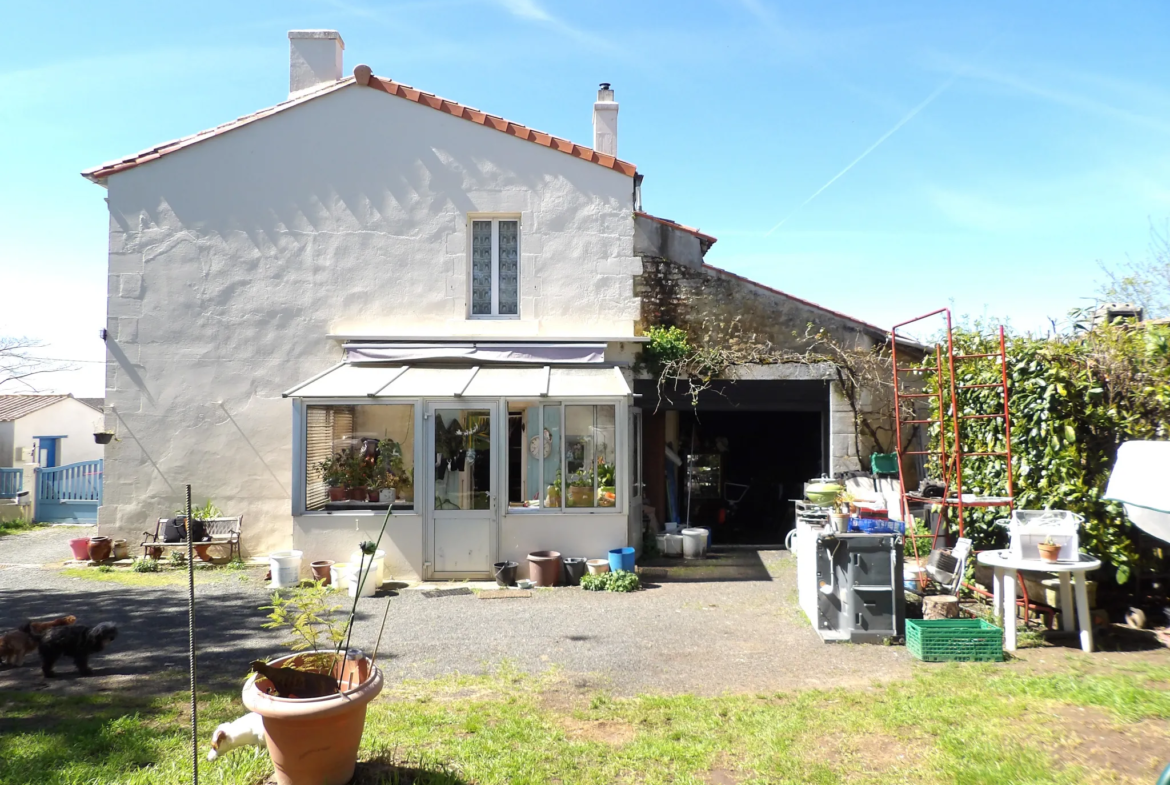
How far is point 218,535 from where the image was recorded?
989cm

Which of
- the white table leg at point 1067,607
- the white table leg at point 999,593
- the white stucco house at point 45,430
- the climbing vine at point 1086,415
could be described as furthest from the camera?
the white stucco house at point 45,430

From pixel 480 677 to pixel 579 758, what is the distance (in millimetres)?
1619

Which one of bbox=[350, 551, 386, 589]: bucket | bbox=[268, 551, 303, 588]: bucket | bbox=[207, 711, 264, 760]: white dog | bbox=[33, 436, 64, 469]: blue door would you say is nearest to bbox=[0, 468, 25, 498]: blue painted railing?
bbox=[33, 436, 64, 469]: blue door

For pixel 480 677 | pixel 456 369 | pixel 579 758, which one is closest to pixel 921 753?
pixel 579 758

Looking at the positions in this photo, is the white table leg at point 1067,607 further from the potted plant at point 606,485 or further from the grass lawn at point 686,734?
the potted plant at point 606,485

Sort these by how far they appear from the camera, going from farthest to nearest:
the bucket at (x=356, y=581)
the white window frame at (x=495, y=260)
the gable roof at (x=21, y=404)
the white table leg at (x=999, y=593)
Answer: the gable roof at (x=21, y=404) → the white window frame at (x=495, y=260) → the bucket at (x=356, y=581) → the white table leg at (x=999, y=593)

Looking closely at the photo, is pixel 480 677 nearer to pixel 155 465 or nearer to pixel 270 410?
pixel 270 410

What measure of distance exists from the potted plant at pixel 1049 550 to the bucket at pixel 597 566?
14.8 ft

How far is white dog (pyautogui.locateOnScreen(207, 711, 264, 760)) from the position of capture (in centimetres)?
390

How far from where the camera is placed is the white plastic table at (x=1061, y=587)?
5832 mm

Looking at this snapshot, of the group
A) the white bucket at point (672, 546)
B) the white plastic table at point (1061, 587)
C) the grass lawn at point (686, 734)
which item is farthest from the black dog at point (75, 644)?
Answer: the white plastic table at point (1061, 587)

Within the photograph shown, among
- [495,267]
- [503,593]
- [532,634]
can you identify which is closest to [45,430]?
[495,267]

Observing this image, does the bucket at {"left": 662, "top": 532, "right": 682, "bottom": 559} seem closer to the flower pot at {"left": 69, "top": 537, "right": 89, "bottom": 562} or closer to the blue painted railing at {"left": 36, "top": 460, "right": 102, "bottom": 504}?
the flower pot at {"left": 69, "top": 537, "right": 89, "bottom": 562}

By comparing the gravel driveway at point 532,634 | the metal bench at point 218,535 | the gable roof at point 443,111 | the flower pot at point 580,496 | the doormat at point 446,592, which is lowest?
the gravel driveway at point 532,634
